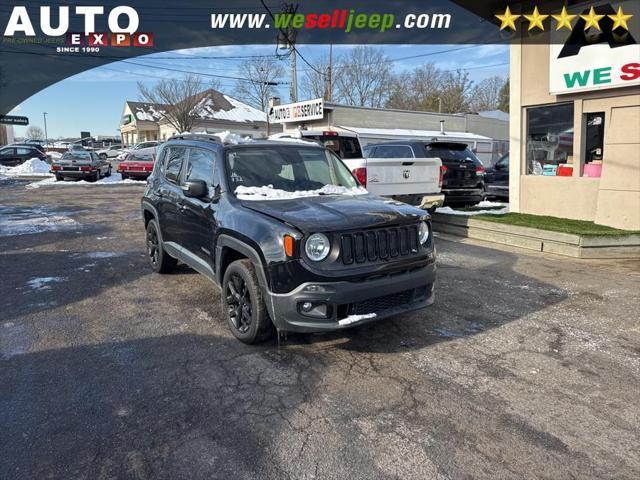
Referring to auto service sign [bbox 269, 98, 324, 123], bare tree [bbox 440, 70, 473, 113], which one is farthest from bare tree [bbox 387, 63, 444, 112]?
auto service sign [bbox 269, 98, 324, 123]

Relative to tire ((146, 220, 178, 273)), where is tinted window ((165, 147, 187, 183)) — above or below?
above

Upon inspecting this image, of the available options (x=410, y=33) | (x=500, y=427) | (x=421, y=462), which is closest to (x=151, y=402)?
(x=421, y=462)

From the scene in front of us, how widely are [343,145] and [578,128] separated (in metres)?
4.96

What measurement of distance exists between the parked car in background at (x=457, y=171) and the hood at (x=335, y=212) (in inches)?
269

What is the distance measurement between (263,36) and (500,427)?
81.2 ft

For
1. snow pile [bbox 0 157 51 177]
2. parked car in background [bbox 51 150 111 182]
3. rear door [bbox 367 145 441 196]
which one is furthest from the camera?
snow pile [bbox 0 157 51 177]

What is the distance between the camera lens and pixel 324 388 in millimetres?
3645

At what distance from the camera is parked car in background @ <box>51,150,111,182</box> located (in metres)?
25.0

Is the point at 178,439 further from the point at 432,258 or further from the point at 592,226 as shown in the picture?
the point at 592,226

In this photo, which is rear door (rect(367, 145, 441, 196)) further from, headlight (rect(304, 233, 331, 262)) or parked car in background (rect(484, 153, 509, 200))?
parked car in background (rect(484, 153, 509, 200))

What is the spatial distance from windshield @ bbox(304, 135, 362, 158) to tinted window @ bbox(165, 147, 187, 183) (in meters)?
5.05

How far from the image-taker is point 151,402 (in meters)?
3.45

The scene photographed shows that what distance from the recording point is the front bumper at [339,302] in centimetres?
378

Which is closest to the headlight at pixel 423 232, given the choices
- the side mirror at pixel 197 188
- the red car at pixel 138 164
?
the side mirror at pixel 197 188
